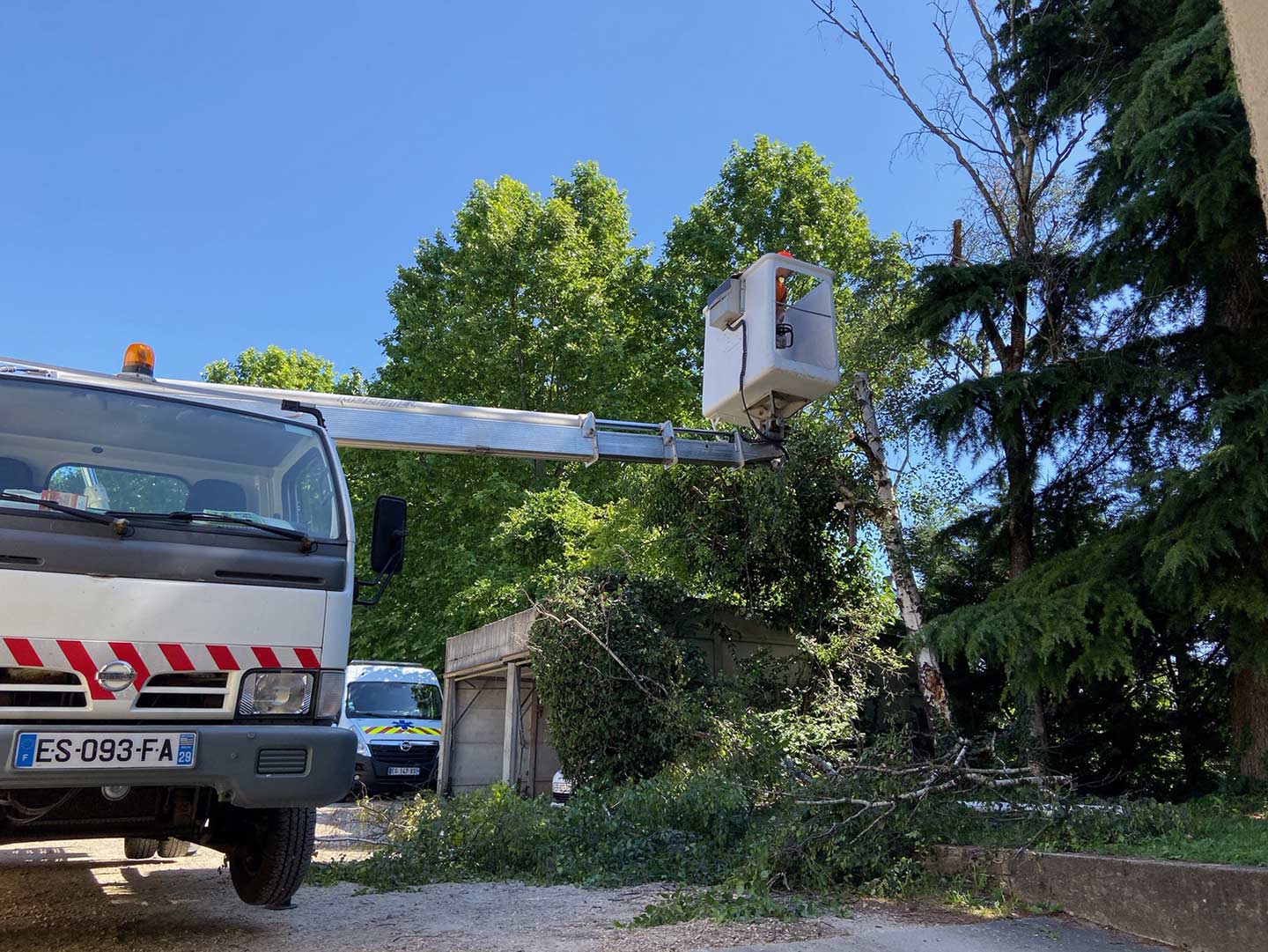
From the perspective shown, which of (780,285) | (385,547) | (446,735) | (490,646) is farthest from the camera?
(446,735)

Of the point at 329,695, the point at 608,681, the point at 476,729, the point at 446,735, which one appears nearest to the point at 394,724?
the point at 446,735

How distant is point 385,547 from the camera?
5242 mm

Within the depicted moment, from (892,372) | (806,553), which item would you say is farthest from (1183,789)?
(892,372)

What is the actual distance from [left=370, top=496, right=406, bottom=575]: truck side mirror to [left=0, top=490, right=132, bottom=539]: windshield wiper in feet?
4.04

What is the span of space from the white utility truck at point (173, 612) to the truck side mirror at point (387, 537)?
0.01 meters

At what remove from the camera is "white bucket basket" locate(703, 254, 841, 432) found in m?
7.69

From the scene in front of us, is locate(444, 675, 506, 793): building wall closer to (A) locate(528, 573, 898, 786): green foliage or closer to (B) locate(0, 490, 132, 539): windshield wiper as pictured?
(A) locate(528, 573, 898, 786): green foliage

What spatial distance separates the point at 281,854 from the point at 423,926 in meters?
0.98

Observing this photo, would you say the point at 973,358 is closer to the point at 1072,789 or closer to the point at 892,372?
the point at 892,372

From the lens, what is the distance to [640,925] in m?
5.47

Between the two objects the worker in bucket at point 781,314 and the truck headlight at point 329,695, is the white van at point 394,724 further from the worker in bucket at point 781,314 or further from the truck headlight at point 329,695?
the truck headlight at point 329,695

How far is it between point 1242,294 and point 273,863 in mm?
10294

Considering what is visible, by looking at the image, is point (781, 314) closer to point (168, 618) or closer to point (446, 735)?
point (168, 618)

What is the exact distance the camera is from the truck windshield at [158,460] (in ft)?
14.8
